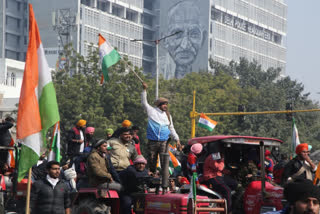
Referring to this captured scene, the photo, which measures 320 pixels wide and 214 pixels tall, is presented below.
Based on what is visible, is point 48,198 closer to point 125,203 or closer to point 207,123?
point 125,203

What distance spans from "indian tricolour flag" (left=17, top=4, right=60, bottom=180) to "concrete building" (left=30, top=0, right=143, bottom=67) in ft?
396

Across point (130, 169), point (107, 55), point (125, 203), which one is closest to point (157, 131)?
point (130, 169)

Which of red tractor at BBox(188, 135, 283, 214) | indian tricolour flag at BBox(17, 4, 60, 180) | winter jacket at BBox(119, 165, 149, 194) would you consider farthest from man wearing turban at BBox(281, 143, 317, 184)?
indian tricolour flag at BBox(17, 4, 60, 180)

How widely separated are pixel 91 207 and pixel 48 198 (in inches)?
52.5

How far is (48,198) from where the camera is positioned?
13.0 m

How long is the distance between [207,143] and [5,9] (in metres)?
137

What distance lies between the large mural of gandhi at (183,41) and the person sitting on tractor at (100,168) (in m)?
138

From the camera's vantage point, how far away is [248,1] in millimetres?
167000

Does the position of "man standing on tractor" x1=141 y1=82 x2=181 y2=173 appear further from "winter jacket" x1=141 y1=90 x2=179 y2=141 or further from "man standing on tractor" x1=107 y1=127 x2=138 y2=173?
"man standing on tractor" x1=107 y1=127 x2=138 y2=173

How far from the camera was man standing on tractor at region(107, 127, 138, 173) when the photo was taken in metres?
15.3

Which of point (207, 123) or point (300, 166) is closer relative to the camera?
point (300, 166)

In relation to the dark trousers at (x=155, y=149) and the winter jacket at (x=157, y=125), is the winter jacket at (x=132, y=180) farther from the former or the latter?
the winter jacket at (x=157, y=125)

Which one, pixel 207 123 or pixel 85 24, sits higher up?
pixel 85 24

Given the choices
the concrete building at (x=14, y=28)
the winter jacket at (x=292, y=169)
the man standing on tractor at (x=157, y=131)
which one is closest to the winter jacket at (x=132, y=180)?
the man standing on tractor at (x=157, y=131)
